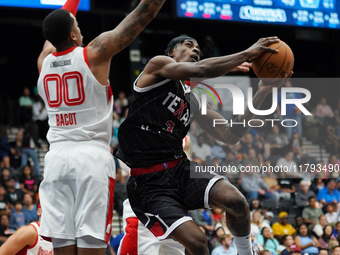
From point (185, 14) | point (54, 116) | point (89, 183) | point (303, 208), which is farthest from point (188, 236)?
point (185, 14)

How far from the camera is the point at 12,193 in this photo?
9648 mm

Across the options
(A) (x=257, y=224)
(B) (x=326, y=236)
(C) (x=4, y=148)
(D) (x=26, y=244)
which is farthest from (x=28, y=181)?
(D) (x=26, y=244)

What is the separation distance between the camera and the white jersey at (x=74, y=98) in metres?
3.52

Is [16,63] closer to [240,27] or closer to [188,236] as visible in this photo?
[240,27]

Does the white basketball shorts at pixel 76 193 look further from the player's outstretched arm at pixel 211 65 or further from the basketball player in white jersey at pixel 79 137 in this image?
the player's outstretched arm at pixel 211 65

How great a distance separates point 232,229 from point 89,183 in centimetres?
135

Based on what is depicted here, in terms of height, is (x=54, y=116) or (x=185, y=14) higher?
(x=185, y=14)

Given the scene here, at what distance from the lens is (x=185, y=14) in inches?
488

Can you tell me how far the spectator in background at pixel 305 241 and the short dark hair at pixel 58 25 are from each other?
7840 mm

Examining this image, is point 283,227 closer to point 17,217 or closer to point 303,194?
point 303,194

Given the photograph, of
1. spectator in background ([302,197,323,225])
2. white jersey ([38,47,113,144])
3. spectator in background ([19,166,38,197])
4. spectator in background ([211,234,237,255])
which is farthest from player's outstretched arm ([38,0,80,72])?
spectator in background ([302,197,323,225])

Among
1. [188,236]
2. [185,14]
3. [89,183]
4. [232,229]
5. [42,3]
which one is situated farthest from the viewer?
[185,14]

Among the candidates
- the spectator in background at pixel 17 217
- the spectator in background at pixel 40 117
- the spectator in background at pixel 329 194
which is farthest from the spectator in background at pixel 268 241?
the spectator in background at pixel 40 117

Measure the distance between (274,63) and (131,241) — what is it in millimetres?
2214
